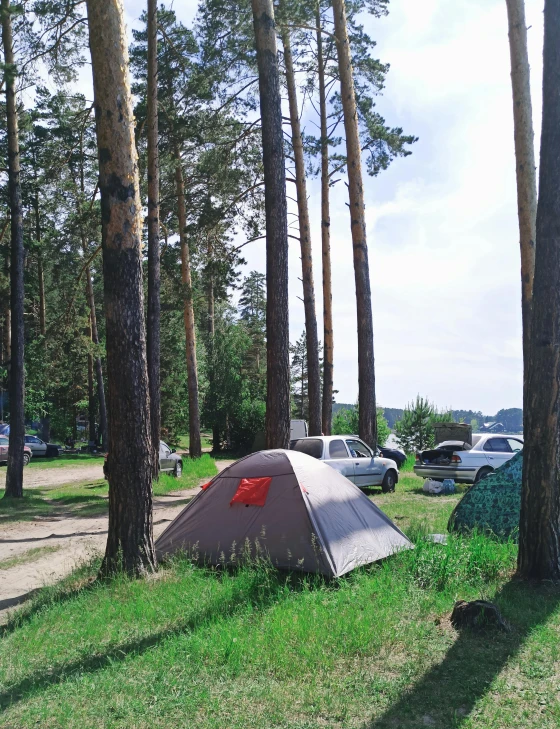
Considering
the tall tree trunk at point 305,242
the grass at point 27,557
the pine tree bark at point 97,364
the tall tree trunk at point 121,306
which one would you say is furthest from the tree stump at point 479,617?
the pine tree bark at point 97,364

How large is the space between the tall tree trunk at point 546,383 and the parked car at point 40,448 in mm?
29335

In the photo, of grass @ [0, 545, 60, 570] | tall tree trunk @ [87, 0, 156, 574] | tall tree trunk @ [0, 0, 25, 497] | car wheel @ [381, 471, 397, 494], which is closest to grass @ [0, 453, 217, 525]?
tall tree trunk @ [0, 0, 25, 497]

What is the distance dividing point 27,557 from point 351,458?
8.02 metres

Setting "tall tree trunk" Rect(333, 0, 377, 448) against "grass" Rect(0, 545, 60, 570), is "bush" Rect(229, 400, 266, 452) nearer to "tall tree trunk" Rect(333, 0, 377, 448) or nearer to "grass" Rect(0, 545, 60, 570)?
"tall tree trunk" Rect(333, 0, 377, 448)

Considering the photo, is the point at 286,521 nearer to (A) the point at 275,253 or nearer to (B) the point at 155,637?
(B) the point at 155,637

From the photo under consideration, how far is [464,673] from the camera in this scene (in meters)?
4.67

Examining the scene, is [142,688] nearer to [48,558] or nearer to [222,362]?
[48,558]

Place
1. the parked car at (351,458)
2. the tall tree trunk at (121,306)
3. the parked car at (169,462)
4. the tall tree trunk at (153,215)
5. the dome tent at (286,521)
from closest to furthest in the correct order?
1. the dome tent at (286,521)
2. the tall tree trunk at (121,306)
3. the parked car at (351,458)
4. the tall tree trunk at (153,215)
5. the parked car at (169,462)

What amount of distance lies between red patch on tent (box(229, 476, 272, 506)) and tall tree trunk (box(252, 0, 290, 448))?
153 inches

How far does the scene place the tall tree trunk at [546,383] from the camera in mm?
6949

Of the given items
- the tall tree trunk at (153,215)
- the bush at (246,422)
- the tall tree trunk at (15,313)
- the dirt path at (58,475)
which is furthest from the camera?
the bush at (246,422)

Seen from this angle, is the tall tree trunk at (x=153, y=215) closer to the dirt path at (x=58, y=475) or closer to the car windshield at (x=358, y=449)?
the car windshield at (x=358, y=449)

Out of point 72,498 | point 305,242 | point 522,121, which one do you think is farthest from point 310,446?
point 305,242

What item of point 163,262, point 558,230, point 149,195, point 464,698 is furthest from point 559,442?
point 163,262
